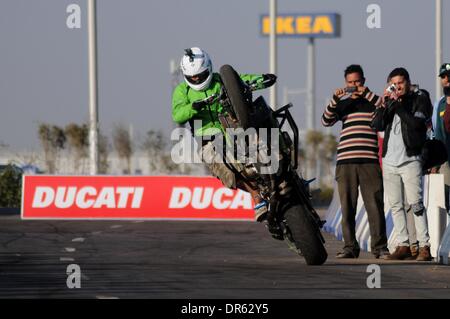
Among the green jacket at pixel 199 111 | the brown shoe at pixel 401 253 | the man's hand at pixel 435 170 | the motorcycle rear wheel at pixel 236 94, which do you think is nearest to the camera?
the motorcycle rear wheel at pixel 236 94

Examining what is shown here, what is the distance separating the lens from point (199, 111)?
14.2 meters

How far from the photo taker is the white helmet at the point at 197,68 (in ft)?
47.1

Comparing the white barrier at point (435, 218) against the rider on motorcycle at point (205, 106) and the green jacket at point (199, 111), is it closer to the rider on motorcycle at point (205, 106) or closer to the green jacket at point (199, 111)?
the rider on motorcycle at point (205, 106)

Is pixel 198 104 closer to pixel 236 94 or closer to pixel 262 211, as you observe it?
Result: pixel 236 94

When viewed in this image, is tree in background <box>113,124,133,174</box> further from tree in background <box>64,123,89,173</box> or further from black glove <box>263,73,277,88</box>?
black glove <box>263,73,277,88</box>

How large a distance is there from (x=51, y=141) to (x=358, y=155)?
87.7 feet

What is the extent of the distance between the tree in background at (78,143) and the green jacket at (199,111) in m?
25.5

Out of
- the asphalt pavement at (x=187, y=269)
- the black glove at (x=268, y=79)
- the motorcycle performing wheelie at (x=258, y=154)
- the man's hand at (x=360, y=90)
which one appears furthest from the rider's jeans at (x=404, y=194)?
the black glove at (x=268, y=79)

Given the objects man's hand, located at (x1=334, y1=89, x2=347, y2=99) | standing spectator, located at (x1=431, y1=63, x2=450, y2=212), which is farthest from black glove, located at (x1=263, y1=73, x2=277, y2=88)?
standing spectator, located at (x1=431, y1=63, x2=450, y2=212)

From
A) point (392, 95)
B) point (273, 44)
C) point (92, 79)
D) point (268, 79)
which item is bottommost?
point (392, 95)

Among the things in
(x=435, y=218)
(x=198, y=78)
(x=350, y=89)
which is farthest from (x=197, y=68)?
Answer: (x=435, y=218)

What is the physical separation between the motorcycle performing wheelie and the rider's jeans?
70.4 inches
